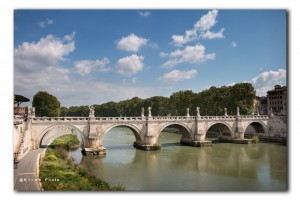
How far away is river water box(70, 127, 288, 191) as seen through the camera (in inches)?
532

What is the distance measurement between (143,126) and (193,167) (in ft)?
23.4

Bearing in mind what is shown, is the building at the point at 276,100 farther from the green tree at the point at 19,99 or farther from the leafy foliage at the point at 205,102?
the green tree at the point at 19,99

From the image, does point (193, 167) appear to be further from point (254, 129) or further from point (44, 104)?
point (44, 104)

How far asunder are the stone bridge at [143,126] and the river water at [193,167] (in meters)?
1.21

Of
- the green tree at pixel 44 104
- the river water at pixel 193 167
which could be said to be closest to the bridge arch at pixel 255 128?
the river water at pixel 193 167

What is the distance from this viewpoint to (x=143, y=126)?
79.4 feet

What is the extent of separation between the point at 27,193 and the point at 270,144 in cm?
2378

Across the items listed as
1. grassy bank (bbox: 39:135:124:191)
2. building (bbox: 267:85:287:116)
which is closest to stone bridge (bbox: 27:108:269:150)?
building (bbox: 267:85:287:116)

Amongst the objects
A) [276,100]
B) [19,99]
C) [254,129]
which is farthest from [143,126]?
[276,100]

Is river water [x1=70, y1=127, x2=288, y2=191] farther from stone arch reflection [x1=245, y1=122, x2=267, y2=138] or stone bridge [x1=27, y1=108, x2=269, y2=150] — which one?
stone arch reflection [x1=245, y1=122, x2=267, y2=138]

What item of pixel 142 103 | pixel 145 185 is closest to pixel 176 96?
pixel 142 103

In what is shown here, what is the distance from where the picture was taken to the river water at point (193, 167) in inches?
532

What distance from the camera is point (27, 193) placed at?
951 centimetres
